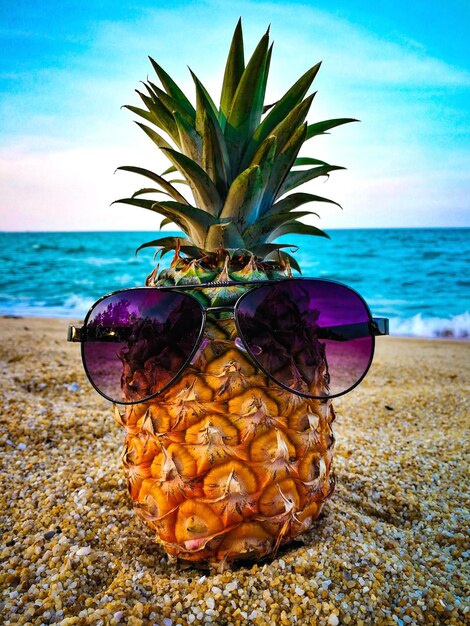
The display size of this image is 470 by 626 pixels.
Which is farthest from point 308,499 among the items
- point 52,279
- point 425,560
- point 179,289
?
point 52,279

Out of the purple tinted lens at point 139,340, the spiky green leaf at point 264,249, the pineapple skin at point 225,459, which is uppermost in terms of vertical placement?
the spiky green leaf at point 264,249

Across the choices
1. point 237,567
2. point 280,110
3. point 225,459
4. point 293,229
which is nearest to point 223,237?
point 293,229

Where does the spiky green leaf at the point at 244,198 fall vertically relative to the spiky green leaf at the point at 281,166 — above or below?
below

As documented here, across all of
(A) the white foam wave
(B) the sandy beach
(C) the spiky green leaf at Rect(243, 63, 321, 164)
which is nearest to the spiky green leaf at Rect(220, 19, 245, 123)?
(C) the spiky green leaf at Rect(243, 63, 321, 164)

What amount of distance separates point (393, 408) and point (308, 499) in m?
3.09

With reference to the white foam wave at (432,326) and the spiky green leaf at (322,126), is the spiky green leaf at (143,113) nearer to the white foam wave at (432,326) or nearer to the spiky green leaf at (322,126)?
the spiky green leaf at (322,126)

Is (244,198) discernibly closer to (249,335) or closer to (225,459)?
(249,335)

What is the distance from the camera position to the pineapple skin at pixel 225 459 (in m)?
1.83

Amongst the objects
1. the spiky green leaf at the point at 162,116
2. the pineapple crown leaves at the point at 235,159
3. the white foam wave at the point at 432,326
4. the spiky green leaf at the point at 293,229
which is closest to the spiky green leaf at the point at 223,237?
the pineapple crown leaves at the point at 235,159

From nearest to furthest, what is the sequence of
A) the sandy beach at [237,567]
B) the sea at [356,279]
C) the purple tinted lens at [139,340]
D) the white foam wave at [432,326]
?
the sandy beach at [237,567] → the purple tinted lens at [139,340] → the white foam wave at [432,326] → the sea at [356,279]

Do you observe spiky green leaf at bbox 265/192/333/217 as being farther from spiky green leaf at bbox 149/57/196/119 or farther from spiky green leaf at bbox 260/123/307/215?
spiky green leaf at bbox 149/57/196/119

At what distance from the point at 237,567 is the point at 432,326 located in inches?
482

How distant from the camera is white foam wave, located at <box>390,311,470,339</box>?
479 inches

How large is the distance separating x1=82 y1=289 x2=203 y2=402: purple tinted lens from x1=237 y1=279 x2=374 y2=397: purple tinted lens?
26 cm
